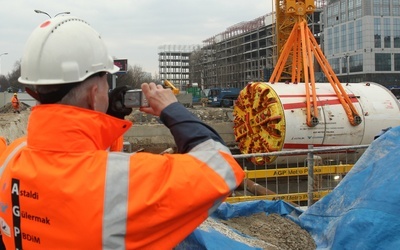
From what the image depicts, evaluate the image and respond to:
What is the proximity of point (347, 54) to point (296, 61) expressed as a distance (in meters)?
65.7

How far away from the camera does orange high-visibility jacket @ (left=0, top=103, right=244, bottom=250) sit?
4.73ft

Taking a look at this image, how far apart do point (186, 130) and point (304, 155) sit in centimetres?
906

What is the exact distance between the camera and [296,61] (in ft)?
46.3

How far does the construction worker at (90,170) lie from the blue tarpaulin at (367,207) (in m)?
1.61

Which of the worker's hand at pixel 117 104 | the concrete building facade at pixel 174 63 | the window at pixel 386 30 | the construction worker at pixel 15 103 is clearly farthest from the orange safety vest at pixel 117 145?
the concrete building facade at pixel 174 63

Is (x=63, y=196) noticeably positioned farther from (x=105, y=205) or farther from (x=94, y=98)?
(x=94, y=98)

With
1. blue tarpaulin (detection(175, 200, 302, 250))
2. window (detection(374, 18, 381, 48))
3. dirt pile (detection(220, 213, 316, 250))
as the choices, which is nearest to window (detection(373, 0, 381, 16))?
window (detection(374, 18, 381, 48))

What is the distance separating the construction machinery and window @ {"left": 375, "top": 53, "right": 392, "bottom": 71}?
218ft

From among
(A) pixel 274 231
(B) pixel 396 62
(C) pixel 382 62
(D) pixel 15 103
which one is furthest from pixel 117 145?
(B) pixel 396 62

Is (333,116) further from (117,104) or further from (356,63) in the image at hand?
(356,63)

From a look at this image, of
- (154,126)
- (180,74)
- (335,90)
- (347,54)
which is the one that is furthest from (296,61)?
(180,74)

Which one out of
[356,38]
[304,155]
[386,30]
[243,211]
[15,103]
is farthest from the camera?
[356,38]

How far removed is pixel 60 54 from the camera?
5.47 feet

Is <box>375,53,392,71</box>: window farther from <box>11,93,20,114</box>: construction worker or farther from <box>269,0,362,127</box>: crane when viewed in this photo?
<box>269,0,362,127</box>: crane
